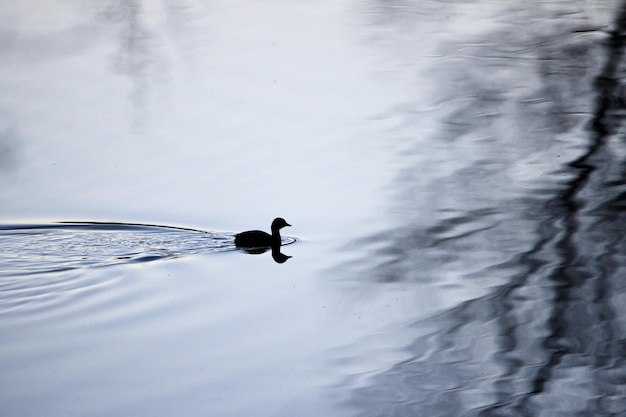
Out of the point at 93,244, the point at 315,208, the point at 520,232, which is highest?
the point at 315,208

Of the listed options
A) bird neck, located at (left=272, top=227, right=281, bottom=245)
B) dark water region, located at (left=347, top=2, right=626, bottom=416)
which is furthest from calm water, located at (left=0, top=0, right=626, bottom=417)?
bird neck, located at (left=272, top=227, right=281, bottom=245)

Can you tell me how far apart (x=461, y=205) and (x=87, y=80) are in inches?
234

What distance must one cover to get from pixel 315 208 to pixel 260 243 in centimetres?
102

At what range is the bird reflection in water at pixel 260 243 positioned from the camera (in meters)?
9.13

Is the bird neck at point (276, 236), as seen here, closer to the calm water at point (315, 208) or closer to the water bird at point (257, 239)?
the water bird at point (257, 239)

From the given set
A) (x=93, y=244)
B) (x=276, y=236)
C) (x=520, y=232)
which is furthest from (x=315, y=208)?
(x=93, y=244)

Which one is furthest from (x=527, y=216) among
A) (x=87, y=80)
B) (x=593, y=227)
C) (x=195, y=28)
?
(x=195, y=28)

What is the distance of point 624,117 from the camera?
11.7m

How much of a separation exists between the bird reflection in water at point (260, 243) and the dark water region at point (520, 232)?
30.1 inches

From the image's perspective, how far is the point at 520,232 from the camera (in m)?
9.16

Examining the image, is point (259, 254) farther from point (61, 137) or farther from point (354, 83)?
point (354, 83)

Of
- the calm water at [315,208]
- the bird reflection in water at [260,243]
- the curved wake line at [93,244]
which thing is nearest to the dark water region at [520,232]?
the calm water at [315,208]

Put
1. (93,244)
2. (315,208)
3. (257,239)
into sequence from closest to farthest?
(257,239), (93,244), (315,208)

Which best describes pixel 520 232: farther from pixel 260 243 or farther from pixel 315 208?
pixel 260 243
